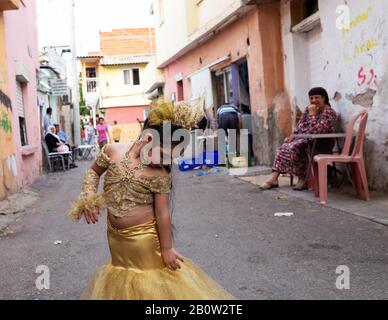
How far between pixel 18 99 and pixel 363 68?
324 inches

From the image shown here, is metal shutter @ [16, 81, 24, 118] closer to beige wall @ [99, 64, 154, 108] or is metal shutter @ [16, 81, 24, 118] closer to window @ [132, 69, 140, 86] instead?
beige wall @ [99, 64, 154, 108]

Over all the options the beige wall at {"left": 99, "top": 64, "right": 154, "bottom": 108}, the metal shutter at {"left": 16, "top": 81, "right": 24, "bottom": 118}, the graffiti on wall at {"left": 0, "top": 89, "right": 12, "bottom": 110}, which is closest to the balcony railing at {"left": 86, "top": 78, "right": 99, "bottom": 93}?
the beige wall at {"left": 99, "top": 64, "right": 154, "bottom": 108}

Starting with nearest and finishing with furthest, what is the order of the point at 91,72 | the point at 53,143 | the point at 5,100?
the point at 5,100 → the point at 53,143 → the point at 91,72

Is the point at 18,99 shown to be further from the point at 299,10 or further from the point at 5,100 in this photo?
the point at 299,10

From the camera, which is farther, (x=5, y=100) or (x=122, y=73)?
(x=122, y=73)

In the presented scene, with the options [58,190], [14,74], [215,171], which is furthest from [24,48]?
[215,171]

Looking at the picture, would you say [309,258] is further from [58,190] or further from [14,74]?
[14,74]

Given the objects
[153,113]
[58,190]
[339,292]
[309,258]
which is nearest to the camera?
[153,113]

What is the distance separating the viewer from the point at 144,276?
2.48 m

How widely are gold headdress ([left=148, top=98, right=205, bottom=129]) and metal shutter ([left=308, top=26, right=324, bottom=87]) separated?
701cm

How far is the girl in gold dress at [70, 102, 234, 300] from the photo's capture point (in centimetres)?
251

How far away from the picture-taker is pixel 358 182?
6734 millimetres

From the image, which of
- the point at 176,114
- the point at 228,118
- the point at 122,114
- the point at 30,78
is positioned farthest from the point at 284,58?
the point at 122,114
